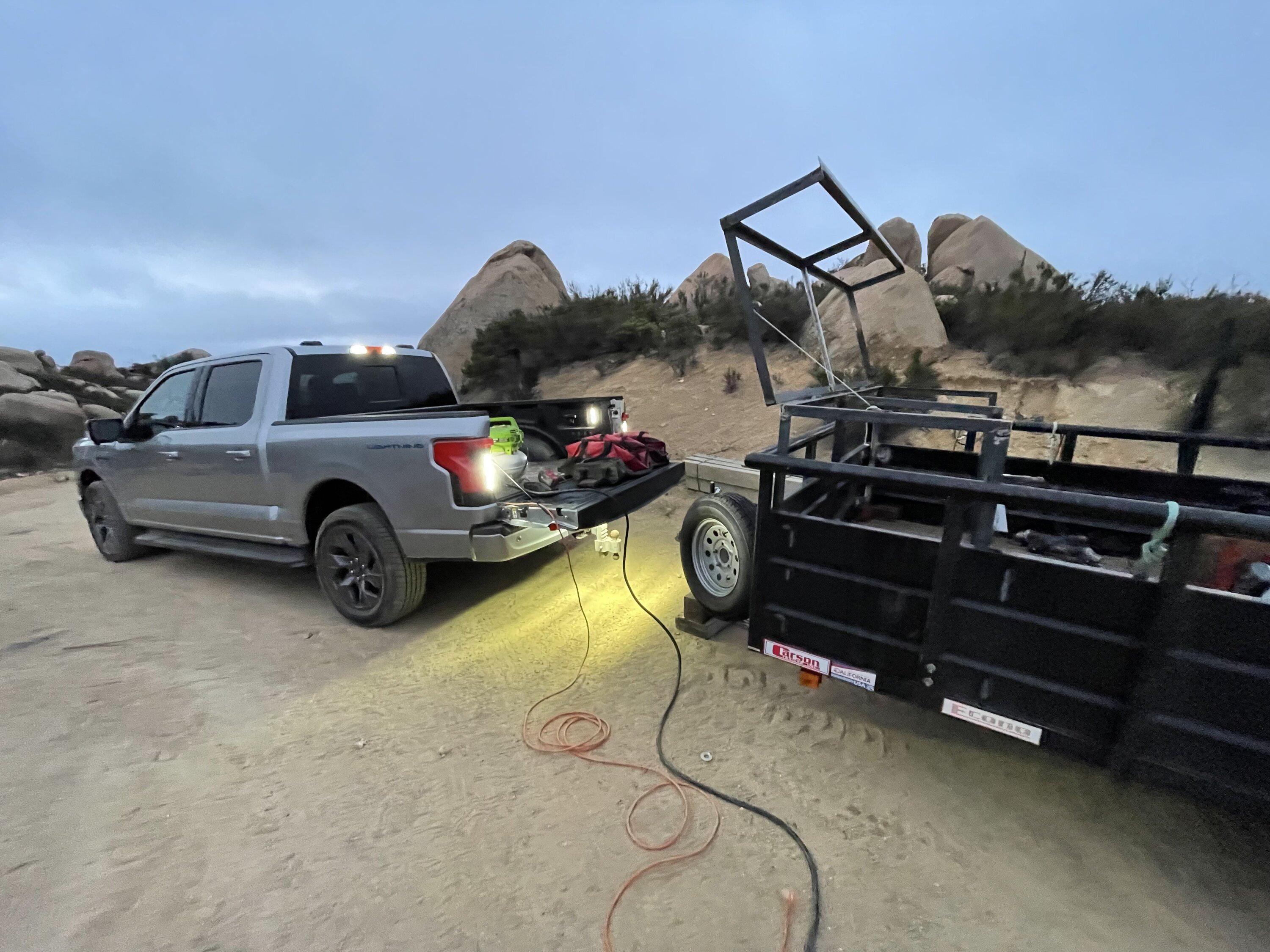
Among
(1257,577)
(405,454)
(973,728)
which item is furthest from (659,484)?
(1257,577)

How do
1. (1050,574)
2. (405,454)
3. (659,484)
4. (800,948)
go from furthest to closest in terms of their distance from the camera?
(659,484) < (405,454) < (1050,574) < (800,948)

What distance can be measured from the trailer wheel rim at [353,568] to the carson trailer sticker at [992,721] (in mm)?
3436

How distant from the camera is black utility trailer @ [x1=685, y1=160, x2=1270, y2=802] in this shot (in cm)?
178

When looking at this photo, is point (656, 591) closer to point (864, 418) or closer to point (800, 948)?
point (864, 418)

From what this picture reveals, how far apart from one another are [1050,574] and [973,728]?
1.28 metres

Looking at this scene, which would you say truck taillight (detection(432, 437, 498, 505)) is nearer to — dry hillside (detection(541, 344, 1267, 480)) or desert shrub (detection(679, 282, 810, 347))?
dry hillside (detection(541, 344, 1267, 480))

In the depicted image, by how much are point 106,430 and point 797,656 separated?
626cm

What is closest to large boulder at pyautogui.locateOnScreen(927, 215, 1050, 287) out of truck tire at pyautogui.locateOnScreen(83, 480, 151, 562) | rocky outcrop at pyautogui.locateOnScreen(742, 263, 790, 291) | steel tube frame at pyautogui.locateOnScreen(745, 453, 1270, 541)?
rocky outcrop at pyautogui.locateOnScreen(742, 263, 790, 291)

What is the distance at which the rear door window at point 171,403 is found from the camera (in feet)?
16.4

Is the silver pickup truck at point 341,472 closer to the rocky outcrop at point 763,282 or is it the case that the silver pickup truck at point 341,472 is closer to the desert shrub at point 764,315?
the rocky outcrop at point 763,282

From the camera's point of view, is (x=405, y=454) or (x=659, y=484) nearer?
(x=405, y=454)

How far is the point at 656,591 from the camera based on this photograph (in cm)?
465

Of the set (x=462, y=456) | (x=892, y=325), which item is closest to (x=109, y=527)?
(x=462, y=456)

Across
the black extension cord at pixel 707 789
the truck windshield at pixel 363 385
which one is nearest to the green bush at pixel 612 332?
the truck windshield at pixel 363 385
